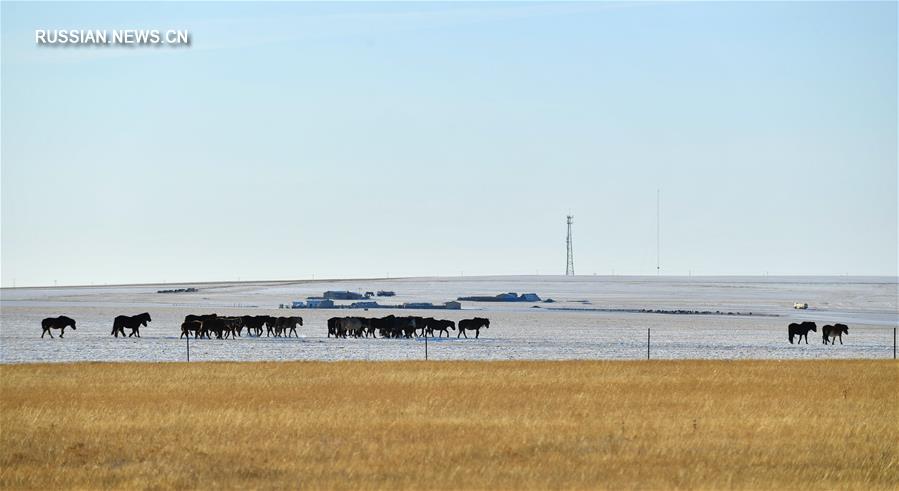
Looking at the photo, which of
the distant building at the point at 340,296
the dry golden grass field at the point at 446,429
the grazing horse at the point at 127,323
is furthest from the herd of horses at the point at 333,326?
the distant building at the point at 340,296

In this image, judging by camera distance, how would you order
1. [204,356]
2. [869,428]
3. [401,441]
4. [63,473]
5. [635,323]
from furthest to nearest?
[635,323] → [204,356] → [869,428] → [401,441] → [63,473]

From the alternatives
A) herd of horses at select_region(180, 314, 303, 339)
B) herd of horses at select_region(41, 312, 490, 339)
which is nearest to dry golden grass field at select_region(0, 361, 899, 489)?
herd of horses at select_region(180, 314, 303, 339)

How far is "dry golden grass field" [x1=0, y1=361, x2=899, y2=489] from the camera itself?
16656mm

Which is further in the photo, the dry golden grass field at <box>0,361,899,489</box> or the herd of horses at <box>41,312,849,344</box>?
the herd of horses at <box>41,312,849,344</box>

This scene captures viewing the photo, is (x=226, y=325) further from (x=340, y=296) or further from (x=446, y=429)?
(x=340, y=296)

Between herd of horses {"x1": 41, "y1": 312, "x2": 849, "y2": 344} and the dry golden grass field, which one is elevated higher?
herd of horses {"x1": 41, "y1": 312, "x2": 849, "y2": 344}

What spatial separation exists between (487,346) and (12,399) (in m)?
24.5

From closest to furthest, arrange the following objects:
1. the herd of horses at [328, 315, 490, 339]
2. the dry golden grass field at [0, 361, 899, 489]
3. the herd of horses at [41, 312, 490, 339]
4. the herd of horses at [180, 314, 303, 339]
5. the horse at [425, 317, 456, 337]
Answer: the dry golden grass field at [0, 361, 899, 489], the herd of horses at [180, 314, 303, 339], the herd of horses at [41, 312, 490, 339], the herd of horses at [328, 315, 490, 339], the horse at [425, 317, 456, 337]

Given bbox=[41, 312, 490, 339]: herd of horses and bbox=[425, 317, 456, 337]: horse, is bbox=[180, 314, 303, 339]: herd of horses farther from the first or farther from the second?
bbox=[425, 317, 456, 337]: horse

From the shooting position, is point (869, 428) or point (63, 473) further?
point (869, 428)

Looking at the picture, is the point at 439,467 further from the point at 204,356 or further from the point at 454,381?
the point at 204,356

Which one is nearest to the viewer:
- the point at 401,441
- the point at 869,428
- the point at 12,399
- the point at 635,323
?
the point at 401,441

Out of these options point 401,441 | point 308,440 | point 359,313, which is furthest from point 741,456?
point 359,313

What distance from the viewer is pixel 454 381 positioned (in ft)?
98.4
